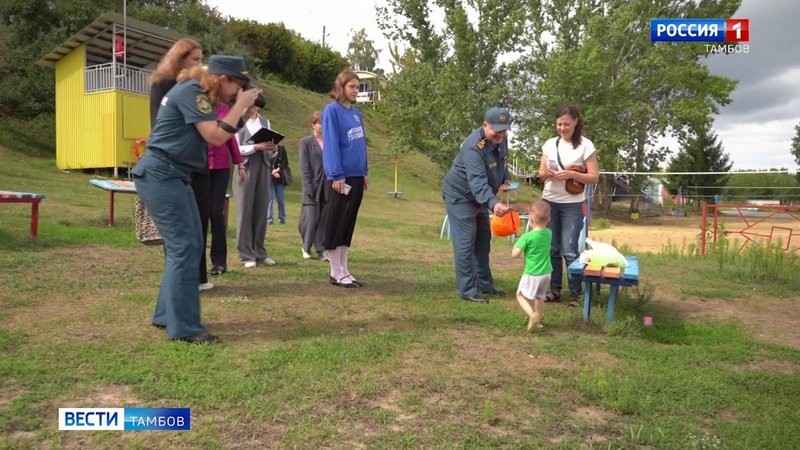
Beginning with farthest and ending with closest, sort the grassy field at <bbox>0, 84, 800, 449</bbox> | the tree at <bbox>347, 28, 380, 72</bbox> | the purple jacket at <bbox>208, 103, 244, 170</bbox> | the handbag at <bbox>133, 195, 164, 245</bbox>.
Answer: the tree at <bbox>347, 28, 380, 72</bbox> → the handbag at <bbox>133, 195, 164, 245</bbox> → the purple jacket at <bbox>208, 103, 244, 170</bbox> → the grassy field at <bbox>0, 84, 800, 449</bbox>

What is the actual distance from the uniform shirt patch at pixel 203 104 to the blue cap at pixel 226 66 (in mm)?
185

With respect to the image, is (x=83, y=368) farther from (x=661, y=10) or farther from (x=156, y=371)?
(x=661, y=10)

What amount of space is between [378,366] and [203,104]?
1.89 m

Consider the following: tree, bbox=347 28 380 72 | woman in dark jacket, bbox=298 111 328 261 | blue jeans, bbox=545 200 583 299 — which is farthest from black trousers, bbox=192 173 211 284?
tree, bbox=347 28 380 72

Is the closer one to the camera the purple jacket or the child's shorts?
the child's shorts

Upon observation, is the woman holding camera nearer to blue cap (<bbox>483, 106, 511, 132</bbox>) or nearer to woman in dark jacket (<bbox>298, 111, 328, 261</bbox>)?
blue cap (<bbox>483, 106, 511, 132</bbox>)

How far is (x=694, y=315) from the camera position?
546cm

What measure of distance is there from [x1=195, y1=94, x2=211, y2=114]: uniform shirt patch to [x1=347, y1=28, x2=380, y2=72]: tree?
71.7 m

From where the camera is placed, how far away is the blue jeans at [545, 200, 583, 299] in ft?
17.7

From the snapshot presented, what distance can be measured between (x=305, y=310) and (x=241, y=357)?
1.20 m

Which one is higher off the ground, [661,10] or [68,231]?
[661,10]

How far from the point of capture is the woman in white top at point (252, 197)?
21.0 feet

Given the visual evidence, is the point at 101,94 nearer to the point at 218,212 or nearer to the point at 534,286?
the point at 218,212

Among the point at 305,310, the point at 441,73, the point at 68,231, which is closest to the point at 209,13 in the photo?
the point at 441,73
